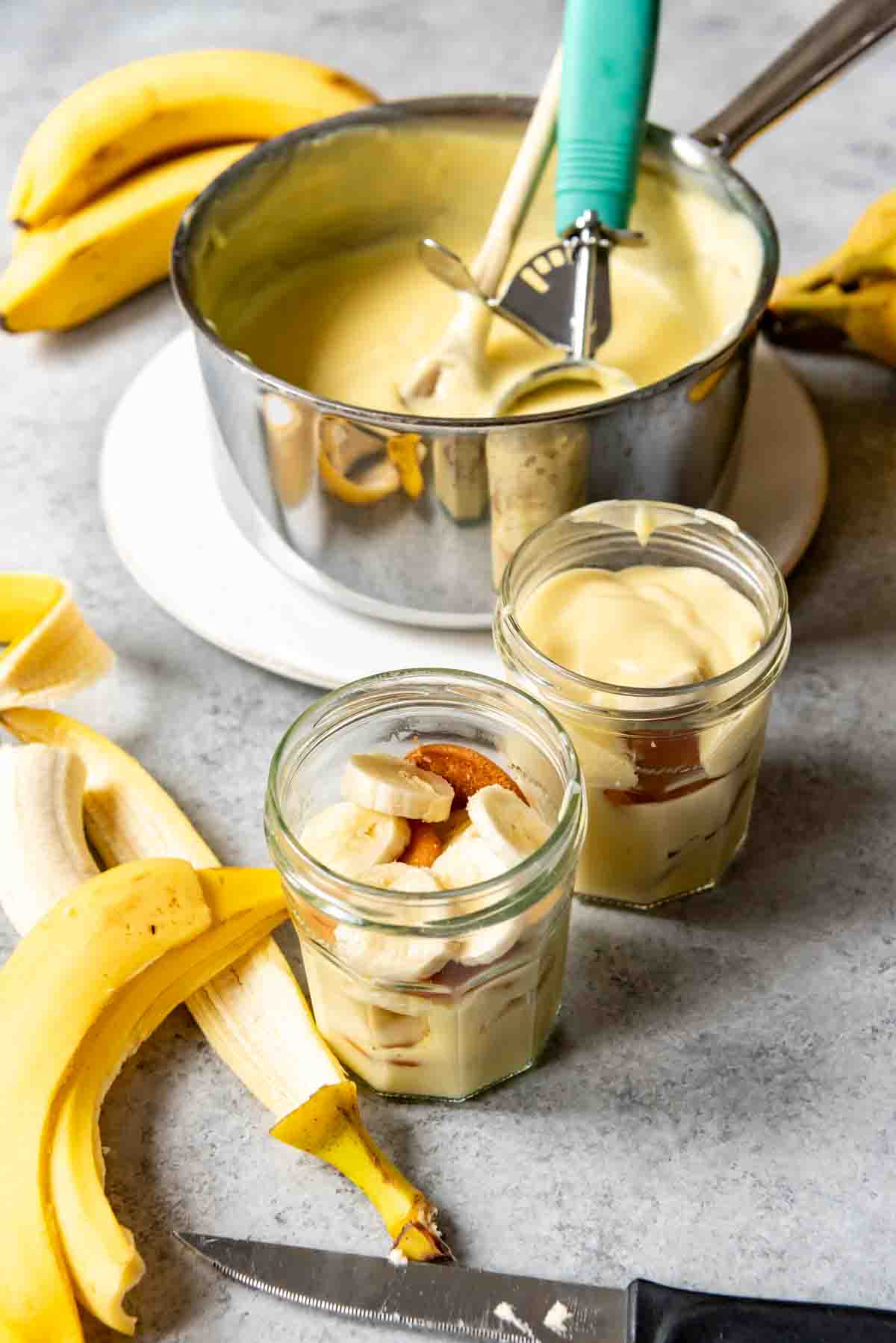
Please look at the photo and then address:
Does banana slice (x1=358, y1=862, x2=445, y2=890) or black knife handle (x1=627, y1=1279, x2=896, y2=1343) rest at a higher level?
banana slice (x1=358, y1=862, x2=445, y2=890)

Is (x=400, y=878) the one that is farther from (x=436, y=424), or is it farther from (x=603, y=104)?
(x=603, y=104)

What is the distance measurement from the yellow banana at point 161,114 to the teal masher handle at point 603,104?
0.52 m

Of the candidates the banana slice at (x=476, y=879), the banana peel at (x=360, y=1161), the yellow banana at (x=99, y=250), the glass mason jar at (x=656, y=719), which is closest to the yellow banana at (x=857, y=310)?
the glass mason jar at (x=656, y=719)

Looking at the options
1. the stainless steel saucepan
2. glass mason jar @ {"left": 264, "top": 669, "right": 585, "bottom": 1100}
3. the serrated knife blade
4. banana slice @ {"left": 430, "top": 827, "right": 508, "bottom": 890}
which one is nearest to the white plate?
the stainless steel saucepan

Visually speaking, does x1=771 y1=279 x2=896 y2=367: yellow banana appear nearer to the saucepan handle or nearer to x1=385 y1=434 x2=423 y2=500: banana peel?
the saucepan handle

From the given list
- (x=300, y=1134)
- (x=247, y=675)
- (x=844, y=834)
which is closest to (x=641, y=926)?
(x=844, y=834)

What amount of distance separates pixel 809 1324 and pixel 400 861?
1.20 ft

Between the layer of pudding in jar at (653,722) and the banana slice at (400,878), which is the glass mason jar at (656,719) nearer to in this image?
the layer of pudding in jar at (653,722)

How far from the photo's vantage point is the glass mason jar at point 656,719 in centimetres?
106

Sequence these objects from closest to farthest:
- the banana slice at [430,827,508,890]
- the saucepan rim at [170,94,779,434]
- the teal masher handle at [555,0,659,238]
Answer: the banana slice at [430,827,508,890] → the saucepan rim at [170,94,779,434] → the teal masher handle at [555,0,659,238]

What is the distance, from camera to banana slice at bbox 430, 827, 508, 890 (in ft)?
3.16

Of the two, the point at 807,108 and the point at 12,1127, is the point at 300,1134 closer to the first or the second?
the point at 12,1127

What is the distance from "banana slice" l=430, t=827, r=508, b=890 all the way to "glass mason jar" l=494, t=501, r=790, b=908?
137mm

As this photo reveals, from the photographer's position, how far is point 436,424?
118cm
